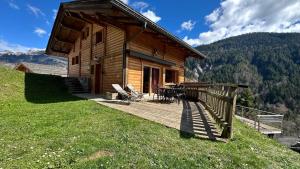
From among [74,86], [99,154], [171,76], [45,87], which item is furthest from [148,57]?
[99,154]

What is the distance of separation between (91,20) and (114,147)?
13.8 m

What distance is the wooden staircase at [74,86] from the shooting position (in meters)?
18.4

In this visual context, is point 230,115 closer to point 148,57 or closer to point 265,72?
point 148,57

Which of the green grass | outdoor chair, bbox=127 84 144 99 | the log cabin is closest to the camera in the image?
the green grass

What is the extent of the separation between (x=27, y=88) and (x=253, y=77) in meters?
158

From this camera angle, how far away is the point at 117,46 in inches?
607

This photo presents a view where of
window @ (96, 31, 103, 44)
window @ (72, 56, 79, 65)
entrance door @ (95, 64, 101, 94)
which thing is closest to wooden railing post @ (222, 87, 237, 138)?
entrance door @ (95, 64, 101, 94)

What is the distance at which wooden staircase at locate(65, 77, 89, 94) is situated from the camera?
60.3 ft

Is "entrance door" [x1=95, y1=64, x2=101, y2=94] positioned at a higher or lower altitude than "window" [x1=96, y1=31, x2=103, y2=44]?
lower

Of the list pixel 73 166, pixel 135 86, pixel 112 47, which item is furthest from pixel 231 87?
pixel 112 47

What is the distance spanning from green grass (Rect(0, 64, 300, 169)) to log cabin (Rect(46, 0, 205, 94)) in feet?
23.1

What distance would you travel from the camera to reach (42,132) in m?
6.41

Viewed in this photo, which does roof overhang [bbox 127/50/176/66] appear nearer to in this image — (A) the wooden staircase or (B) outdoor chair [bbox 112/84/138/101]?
(B) outdoor chair [bbox 112/84/138/101]

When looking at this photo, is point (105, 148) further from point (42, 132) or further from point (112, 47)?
point (112, 47)
